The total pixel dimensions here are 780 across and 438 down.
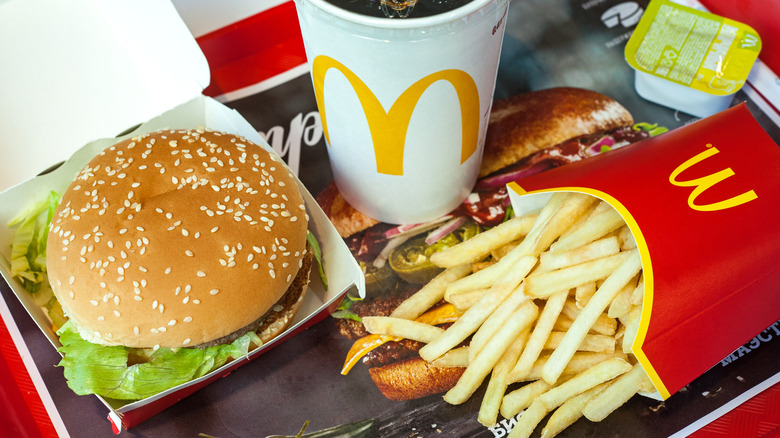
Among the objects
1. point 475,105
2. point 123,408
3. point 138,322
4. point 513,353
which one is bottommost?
point 513,353

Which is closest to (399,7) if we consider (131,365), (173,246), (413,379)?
(173,246)

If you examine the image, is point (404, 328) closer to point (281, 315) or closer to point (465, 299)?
point (465, 299)

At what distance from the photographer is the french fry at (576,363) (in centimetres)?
161

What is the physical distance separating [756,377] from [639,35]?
129cm

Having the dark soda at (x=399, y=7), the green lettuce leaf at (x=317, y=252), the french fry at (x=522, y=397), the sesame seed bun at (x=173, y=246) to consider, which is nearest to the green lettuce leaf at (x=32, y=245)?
the sesame seed bun at (x=173, y=246)

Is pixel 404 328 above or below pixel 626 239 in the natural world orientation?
below

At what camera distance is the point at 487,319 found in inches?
64.4

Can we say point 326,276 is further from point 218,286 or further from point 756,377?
point 756,377

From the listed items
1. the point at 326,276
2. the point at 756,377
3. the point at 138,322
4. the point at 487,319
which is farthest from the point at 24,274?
the point at 756,377

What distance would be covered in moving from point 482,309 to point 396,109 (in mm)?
570

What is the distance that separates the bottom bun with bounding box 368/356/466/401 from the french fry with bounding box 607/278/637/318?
18.2 inches

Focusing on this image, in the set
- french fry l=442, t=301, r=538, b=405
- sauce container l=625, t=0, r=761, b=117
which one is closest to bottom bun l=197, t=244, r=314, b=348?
french fry l=442, t=301, r=538, b=405

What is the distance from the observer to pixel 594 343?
1.62 metres

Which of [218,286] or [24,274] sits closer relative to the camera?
[218,286]
